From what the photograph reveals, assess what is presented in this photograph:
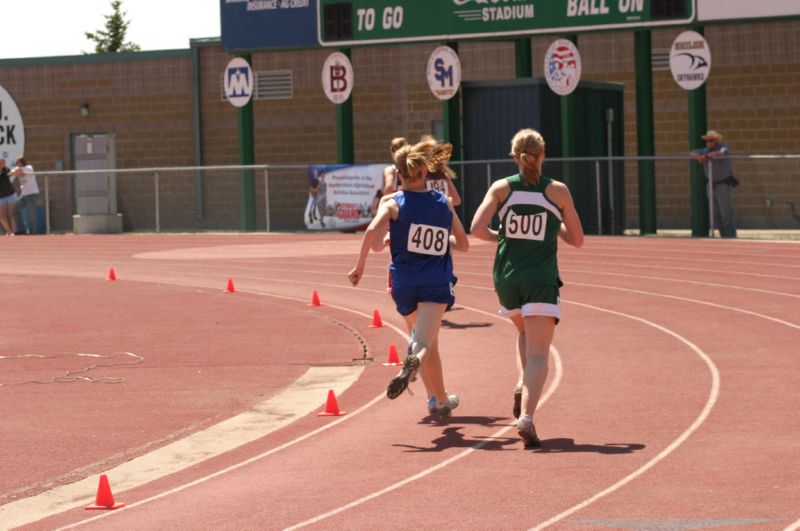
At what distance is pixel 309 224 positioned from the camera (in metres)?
34.3

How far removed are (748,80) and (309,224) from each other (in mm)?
10650

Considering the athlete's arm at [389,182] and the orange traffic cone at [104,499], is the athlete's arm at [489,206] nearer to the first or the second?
the orange traffic cone at [104,499]

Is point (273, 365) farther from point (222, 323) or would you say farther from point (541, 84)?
point (541, 84)

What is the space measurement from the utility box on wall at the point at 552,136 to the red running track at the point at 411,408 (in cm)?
722

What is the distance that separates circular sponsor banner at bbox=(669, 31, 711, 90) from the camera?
97.2 ft

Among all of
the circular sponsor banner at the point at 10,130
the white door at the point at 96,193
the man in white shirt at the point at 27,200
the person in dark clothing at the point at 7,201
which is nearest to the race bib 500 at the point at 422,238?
the person in dark clothing at the point at 7,201

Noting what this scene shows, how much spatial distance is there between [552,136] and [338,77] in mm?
5526

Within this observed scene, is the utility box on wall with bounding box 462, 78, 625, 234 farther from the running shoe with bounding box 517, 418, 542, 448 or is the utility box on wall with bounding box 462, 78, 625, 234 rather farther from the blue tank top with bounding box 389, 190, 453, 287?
the running shoe with bounding box 517, 418, 542, 448

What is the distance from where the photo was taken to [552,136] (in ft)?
Result: 105

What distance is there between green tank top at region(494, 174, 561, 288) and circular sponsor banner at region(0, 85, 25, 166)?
35.5 metres

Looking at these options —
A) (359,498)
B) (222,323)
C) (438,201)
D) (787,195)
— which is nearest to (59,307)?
(222,323)

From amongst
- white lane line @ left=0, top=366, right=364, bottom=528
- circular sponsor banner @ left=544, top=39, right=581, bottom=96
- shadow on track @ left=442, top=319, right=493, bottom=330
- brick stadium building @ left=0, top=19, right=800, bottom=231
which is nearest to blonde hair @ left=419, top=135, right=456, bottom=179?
white lane line @ left=0, top=366, right=364, bottom=528

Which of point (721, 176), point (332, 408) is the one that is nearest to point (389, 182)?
point (332, 408)

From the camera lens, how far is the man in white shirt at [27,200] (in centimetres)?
3681
